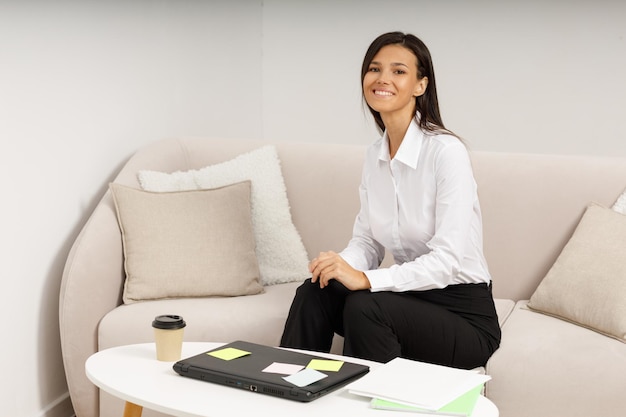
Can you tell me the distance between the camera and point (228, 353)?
1.71 m

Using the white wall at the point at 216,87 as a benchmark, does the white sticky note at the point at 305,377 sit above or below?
below

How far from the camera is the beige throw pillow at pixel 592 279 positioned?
2256 mm

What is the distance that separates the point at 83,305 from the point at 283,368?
3.22ft

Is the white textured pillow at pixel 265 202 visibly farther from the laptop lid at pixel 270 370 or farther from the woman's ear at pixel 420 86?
the laptop lid at pixel 270 370

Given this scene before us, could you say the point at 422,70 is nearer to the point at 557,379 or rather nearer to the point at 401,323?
the point at 401,323

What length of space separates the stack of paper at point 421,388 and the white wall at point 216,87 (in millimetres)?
1242

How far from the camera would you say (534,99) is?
12.6 feet

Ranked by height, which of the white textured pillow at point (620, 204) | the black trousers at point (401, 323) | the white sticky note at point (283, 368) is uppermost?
the white textured pillow at point (620, 204)

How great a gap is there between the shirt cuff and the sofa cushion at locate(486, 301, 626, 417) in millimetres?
325

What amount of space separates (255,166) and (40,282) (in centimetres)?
78

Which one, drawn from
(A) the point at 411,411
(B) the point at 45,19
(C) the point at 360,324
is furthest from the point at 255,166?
(A) the point at 411,411

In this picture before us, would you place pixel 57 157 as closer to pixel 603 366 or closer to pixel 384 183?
pixel 384 183

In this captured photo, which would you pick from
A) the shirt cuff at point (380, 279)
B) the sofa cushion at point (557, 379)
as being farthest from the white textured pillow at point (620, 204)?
the shirt cuff at point (380, 279)

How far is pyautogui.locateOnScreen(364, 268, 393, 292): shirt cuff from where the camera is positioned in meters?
2.08
